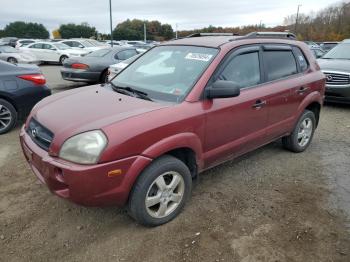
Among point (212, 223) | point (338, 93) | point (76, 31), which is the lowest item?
point (212, 223)

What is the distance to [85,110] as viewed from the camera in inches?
122

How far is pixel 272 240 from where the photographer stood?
304cm

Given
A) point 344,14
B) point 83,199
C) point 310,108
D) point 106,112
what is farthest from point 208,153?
point 344,14

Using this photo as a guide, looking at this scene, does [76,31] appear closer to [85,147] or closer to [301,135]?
[301,135]

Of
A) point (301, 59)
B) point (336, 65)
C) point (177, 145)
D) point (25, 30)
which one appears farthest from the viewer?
point (25, 30)

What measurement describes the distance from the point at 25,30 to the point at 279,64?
77.4 m

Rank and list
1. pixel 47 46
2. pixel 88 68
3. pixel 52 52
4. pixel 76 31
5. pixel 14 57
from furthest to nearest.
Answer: pixel 76 31, pixel 47 46, pixel 52 52, pixel 14 57, pixel 88 68

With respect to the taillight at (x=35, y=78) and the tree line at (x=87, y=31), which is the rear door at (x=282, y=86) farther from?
the tree line at (x=87, y=31)

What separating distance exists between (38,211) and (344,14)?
6255cm

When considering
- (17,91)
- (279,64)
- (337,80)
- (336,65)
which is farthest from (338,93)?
(17,91)

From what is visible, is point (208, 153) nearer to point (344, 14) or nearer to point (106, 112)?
point (106, 112)

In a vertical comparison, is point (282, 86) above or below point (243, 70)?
below

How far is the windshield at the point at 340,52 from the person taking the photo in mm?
9375

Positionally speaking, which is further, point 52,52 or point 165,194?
point 52,52
